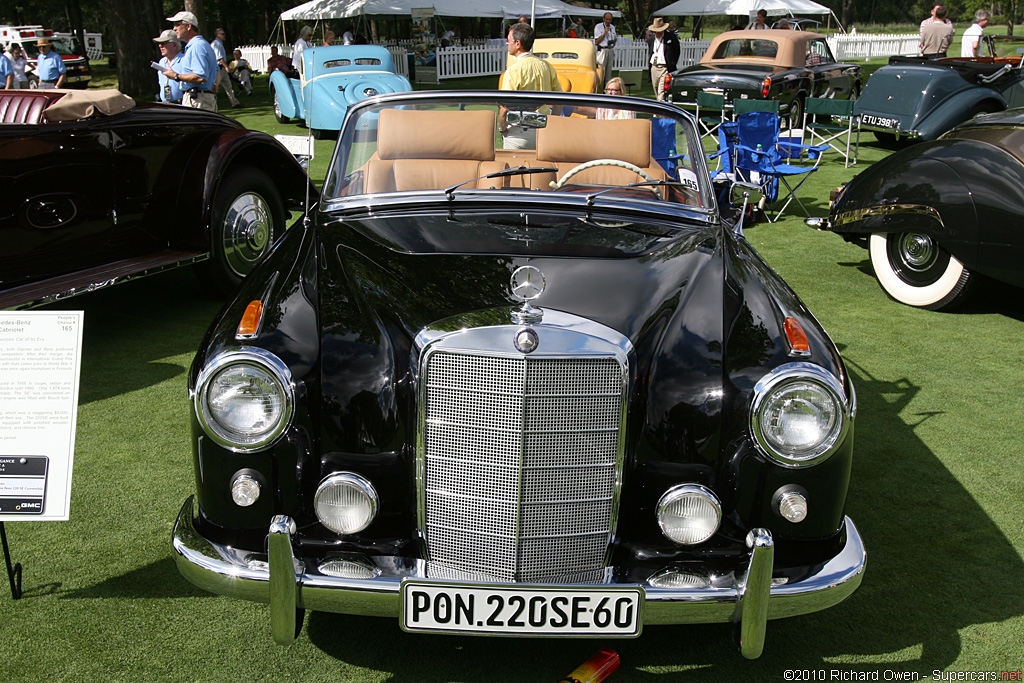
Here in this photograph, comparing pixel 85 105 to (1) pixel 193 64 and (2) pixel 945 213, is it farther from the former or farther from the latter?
(2) pixel 945 213

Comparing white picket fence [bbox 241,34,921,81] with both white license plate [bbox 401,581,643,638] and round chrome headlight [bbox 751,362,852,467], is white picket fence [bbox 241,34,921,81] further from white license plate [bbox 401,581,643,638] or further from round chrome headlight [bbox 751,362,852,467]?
white license plate [bbox 401,581,643,638]

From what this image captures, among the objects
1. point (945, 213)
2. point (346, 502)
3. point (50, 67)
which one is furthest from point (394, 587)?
point (50, 67)

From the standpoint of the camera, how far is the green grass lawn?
2791 mm

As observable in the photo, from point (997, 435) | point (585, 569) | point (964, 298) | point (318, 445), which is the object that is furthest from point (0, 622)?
point (964, 298)

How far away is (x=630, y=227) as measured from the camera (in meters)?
3.46

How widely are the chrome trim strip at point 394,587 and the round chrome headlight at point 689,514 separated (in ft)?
0.45

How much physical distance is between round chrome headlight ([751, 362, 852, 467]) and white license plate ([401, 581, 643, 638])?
1.95 feet

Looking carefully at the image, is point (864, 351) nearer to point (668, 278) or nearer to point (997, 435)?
point (997, 435)

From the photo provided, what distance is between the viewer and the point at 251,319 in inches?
106

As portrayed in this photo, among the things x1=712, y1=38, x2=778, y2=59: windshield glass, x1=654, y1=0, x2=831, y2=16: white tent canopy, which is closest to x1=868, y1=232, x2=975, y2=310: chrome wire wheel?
x1=712, y1=38, x2=778, y2=59: windshield glass

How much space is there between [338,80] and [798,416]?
13.5m

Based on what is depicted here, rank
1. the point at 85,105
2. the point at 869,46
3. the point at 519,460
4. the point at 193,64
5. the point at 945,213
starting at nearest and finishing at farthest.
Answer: the point at 519,460 < the point at 85,105 < the point at 945,213 < the point at 193,64 < the point at 869,46

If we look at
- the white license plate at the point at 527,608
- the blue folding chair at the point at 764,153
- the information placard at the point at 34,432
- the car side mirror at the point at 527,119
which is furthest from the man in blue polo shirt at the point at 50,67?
the white license plate at the point at 527,608

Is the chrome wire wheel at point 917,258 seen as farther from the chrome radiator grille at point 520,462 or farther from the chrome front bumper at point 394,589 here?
the chrome radiator grille at point 520,462
